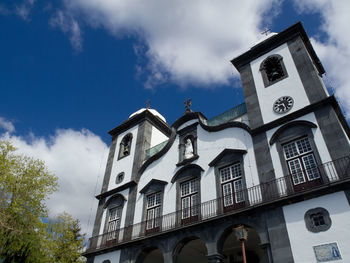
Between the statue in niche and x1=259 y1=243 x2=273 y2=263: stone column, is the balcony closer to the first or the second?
x1=259 y1=243 x2=273 y2=263: stone column

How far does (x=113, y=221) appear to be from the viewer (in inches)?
709

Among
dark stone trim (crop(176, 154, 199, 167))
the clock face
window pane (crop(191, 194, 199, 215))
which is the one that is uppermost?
the clock face

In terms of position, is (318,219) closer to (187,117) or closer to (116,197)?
(187,117)

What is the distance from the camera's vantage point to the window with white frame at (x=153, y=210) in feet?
51.0

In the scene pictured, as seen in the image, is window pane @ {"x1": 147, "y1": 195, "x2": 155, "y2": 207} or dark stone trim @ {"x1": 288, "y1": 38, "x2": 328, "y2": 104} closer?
dark stone trim @ {"x1": 288, "y1": 38, "x2": 328, "y2": 104}

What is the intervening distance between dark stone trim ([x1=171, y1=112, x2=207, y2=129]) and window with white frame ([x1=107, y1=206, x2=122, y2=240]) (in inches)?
246

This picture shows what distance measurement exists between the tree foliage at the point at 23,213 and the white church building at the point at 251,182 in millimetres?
2947

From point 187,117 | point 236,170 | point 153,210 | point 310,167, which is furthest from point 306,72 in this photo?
point 153,210

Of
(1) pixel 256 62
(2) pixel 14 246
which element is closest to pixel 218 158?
(1) pixel 256 62

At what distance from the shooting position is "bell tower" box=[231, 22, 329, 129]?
13.2 meters

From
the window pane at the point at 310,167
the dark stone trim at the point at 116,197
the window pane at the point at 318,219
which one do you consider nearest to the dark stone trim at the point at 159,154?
the dark stone trim at the point at 116,197

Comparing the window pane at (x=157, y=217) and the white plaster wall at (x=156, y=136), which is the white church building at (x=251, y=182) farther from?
the white plaster wall at (x=156, y=136)

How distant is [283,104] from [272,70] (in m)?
2.81

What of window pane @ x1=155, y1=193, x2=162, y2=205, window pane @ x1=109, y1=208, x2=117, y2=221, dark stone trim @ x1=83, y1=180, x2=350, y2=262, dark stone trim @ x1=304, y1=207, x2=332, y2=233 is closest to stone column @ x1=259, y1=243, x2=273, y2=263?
dark stone trim @ x1=83, y1=180, x2=350, y2=262
